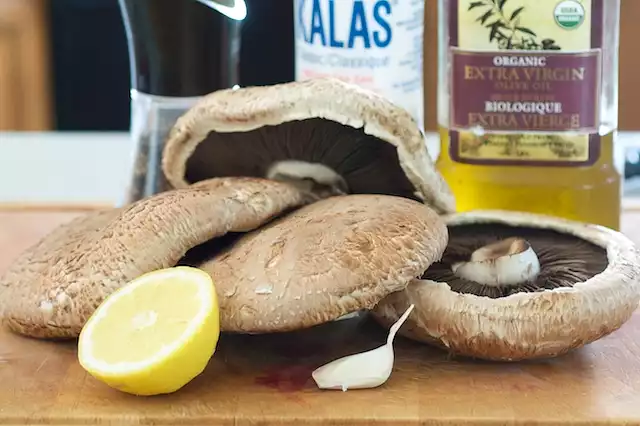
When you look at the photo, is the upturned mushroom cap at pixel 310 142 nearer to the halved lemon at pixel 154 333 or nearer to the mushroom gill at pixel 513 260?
the mushroom gill at pixel 513 260

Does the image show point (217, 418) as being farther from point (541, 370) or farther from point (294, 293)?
point (541, 370)

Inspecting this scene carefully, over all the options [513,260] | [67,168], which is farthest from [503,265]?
[67,168]

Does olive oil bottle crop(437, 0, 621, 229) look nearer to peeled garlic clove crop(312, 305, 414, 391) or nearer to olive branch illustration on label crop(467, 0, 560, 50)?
olive branch illustration on label crop(467, 0, 560, 50)

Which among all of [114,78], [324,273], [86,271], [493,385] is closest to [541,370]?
[493,385]

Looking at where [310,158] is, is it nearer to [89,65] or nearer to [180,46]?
[180,46]

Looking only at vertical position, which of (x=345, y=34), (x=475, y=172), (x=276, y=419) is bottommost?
(x=276, y=419)

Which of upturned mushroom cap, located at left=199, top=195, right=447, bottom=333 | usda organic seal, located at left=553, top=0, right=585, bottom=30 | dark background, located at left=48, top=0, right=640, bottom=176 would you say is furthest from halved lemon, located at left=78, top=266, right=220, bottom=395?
dark background, located at left=48, top=0, right=640, bottom=176

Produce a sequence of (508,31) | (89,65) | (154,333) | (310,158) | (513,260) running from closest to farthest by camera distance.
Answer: (154,333) → (513,260) → (310,158) → (508,31) → (89,65)

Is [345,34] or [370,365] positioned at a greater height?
[345,34]
